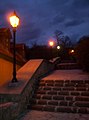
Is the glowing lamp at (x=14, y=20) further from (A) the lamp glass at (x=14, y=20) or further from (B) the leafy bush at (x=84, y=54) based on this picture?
(B) the leafy bush at (x=84, y=54)

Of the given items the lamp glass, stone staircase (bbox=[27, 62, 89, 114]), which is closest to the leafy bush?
stone staircase (bbox=[27, 62, 89, 114])

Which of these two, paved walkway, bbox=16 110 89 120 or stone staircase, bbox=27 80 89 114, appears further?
stone staircase, bbox=27 80 89 114

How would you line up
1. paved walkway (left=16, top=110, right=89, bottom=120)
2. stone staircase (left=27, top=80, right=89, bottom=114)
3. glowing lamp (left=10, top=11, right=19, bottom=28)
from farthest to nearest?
glowing lamp (left=10, top=11, right=19, bottom=28), stone staircase (left=27, top=80, right=89, bottom=114), paved walkway (left=16, top=110, right=89, bottom=120)

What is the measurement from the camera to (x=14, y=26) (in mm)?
12031

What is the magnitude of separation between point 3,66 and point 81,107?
7.85 meters

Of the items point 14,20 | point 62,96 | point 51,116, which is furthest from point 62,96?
point 14,20

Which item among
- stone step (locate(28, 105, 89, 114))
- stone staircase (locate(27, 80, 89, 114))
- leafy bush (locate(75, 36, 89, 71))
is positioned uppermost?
leafy bush (locate(75, 36, 89, 71))

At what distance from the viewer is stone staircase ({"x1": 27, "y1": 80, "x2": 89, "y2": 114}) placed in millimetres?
10961

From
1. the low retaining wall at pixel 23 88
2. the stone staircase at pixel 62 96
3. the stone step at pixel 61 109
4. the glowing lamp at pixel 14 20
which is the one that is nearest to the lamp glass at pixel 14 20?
the glowing lamp at pixel 14 20

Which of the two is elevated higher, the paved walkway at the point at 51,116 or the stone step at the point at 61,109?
the stone step at the point at 61,109

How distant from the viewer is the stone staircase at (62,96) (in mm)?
10961

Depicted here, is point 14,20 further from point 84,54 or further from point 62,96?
point 84,54

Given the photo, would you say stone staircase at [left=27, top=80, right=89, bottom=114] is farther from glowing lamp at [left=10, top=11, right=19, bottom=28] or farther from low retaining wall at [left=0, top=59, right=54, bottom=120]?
glowing lamp at [left=10, top=11, right=19, bottom=28]

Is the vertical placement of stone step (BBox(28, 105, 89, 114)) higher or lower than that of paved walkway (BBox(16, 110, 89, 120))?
higher
